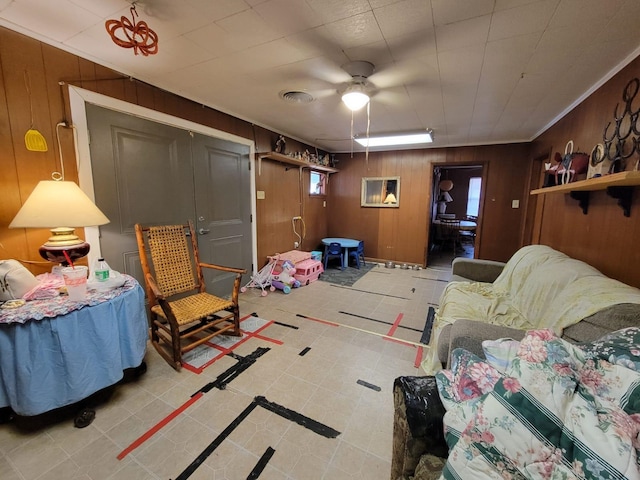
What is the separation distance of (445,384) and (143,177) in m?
2.79

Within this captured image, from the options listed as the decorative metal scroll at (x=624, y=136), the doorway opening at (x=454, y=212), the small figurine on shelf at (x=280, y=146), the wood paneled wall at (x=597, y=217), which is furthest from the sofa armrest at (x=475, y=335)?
the doorway opening at (x=454, y=212)

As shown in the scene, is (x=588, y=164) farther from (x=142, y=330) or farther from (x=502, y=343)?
(x=142, y=330)

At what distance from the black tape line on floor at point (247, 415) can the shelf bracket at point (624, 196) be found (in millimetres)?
2295

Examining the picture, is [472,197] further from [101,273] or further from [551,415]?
[101,273]

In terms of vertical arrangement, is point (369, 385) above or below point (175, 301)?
below

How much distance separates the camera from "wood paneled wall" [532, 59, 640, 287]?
1722mm

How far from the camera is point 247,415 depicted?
1615 millimetres

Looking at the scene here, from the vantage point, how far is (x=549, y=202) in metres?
3.12

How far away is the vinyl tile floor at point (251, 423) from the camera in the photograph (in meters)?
1.30

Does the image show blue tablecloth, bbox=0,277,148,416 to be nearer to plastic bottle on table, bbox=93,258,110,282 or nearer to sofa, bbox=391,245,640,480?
plastic bottle on table, bbox=93,258,110,282

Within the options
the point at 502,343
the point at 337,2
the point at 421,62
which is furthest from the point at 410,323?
the point at 337,2

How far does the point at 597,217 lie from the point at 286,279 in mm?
3248

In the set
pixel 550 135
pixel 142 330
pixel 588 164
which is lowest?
pixel 142 330

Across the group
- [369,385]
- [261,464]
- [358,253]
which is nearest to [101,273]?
[261,464]
